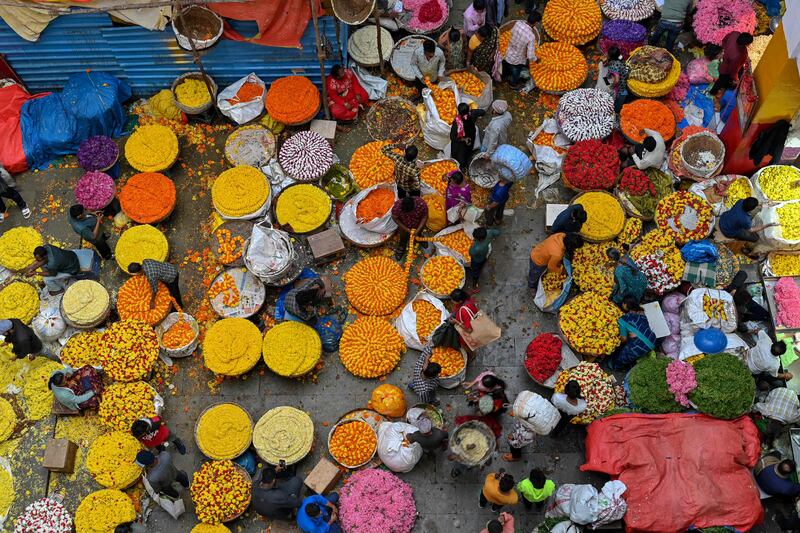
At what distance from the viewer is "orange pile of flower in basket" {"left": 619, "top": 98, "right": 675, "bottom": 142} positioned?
10.6 metres

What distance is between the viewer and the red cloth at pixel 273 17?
32.9ft

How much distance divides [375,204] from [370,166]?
742mm

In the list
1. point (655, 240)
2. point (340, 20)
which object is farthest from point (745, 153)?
point (340, 20)

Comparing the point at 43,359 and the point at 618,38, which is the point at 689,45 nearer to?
the point at 618,38

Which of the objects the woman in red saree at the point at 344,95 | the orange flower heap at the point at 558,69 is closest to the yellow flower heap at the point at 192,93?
the woman in red saree at the point at 344,95

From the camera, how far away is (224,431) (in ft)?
28.6

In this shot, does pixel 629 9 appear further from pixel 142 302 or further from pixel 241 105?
pixel 142 302

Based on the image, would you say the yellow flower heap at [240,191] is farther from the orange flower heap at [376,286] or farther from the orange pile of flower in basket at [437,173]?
the orange pile of flower in basket at [437,173]

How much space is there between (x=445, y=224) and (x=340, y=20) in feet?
10.6

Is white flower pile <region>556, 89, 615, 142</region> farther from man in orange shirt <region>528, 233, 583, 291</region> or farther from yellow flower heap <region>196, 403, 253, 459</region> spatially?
yellow flower heap <region>196, 403, 253, 459</region>

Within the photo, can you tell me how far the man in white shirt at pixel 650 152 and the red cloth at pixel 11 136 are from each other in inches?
351

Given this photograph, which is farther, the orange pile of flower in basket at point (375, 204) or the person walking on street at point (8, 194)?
the person walking on street at point (8, 194)

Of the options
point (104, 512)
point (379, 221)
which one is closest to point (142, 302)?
point (104, 512)

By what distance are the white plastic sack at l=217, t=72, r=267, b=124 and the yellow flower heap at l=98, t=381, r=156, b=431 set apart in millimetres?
4236
